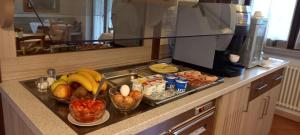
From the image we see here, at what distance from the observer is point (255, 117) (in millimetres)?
1893

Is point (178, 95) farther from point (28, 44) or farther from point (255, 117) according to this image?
point (255, 117)

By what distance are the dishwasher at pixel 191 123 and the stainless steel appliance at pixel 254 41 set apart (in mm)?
598

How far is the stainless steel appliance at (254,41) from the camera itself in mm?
1693

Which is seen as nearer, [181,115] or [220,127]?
[181,115]

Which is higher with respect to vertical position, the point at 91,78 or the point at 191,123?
the point at 91,78

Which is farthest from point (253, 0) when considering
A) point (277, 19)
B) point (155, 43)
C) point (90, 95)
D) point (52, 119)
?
point (52, 119)

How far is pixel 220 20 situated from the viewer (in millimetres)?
1617

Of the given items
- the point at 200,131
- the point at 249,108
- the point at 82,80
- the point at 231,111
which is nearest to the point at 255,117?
the point at 249,108

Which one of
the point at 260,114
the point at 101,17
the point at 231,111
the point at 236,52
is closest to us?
the point at 101,17

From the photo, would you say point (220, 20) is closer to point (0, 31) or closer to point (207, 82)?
point (207, 82)

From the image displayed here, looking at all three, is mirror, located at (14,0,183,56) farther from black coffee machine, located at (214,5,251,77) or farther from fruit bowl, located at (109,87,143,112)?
black coffee machine, located at (214,5,251,77)

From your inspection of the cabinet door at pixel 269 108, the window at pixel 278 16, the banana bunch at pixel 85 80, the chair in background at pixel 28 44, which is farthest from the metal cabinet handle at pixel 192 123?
the window at pixel 278 16

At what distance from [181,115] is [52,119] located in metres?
0.56

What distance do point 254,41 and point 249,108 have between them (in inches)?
18.7
